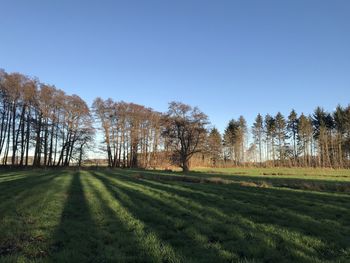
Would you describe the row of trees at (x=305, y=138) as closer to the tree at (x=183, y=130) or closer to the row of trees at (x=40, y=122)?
the tree at (x=183, y=130)

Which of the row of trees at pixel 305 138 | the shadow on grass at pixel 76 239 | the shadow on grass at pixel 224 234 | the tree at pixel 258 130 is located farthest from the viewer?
the tree at pixel 258 130

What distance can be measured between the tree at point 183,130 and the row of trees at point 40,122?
16.6 m

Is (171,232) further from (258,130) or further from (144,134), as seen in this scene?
(258,130)

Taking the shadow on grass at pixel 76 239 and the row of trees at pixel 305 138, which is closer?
the shadow on grass at pixel 76 239

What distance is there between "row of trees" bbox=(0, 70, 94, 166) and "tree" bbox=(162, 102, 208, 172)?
16618mm

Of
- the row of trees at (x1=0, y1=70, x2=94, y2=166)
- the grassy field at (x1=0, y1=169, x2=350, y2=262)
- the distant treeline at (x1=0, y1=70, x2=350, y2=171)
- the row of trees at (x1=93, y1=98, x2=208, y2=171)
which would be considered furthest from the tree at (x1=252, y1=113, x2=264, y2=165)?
the grassy field at (x1=0, y1=169, x2=350, y2=262)

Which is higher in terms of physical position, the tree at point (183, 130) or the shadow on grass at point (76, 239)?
the tree at point (183, 130)

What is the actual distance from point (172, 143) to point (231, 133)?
44713 millimetres

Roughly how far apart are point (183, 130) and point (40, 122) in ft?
84.0

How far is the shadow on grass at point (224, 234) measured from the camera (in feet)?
17.5

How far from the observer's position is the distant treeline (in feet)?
174

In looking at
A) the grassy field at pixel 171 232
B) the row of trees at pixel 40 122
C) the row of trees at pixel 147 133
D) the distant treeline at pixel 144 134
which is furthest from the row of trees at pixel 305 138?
the grassy field at pixel 171 232

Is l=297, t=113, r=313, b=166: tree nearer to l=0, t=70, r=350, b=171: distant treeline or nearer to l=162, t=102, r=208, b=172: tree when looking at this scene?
l=0, t=70, r=350, b=171: distant treeline

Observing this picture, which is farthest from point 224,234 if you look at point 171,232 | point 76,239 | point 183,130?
point 183,130
